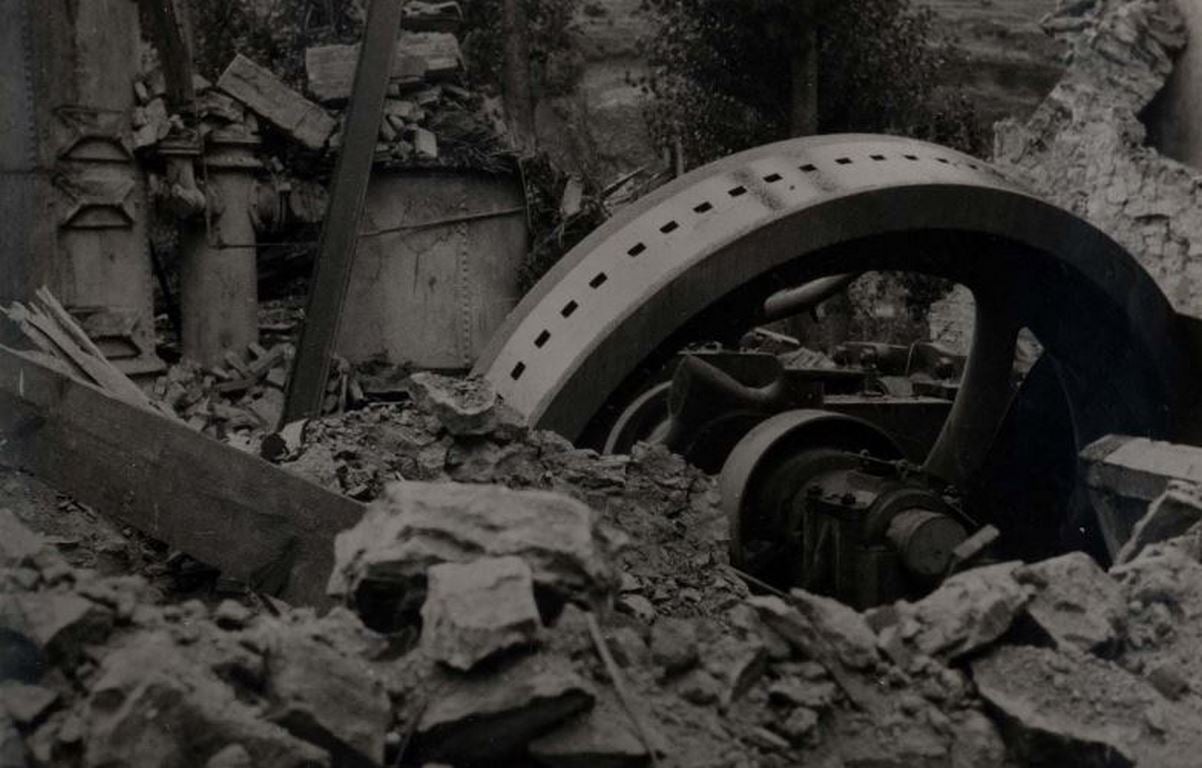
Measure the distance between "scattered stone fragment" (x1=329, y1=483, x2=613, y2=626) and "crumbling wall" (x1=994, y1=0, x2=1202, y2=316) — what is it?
16.7 feet

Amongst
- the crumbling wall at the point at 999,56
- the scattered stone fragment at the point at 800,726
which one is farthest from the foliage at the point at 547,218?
the scattered stone fragment at the point at 800,726

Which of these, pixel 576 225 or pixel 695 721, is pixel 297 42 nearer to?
pixel 576 225

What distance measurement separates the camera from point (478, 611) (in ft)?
8.08

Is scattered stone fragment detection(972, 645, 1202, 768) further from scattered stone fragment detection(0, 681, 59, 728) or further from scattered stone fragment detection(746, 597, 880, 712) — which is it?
scattered stone fragment detection(0, 681, 59, 728)

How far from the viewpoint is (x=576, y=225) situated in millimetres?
14000

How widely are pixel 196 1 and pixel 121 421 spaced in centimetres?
1240

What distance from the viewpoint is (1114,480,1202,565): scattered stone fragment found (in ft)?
12.6

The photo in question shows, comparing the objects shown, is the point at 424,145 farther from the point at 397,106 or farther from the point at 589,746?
the point at 589,746

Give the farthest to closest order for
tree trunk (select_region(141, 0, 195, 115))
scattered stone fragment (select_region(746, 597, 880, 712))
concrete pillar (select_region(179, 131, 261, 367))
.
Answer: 1. concrete pillar (select_region(179, 131, 261, 367))
2. tree trunk (select_region(141, 0, 195, 115))
3. scattered stone fragment (select_region(746, 597, 880, 712))

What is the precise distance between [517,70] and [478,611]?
1629cm

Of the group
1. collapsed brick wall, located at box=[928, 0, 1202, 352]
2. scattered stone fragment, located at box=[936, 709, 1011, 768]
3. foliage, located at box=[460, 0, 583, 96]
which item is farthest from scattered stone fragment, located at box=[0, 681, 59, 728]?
foliage, located at box=[460, 0, 583, 96]

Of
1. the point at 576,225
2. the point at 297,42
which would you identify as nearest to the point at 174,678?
the point at 576,225

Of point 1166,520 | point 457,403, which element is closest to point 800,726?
point 1166,520

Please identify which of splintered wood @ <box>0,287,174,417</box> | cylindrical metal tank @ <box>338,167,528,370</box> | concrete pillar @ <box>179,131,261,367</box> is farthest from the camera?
cylindrical metal tank @ <box>338,167,528,370</box>
